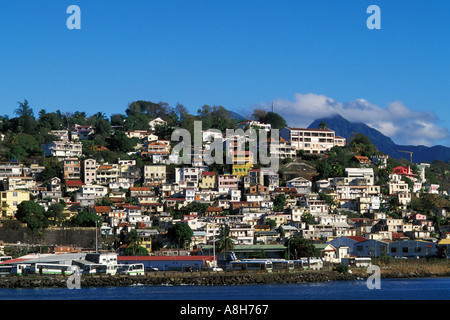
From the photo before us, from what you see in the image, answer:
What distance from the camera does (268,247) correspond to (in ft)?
131

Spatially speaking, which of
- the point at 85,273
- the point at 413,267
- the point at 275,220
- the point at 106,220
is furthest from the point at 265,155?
the point at 85,273

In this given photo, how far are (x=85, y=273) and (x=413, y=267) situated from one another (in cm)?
1724

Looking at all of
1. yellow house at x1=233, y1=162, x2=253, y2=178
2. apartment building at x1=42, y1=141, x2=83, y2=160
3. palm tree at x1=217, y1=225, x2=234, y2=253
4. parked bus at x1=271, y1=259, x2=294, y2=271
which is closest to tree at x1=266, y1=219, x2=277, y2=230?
palm tree at x1=217, y1=225, x2=234, y2=253

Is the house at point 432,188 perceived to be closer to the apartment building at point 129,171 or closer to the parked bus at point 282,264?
the apartment building at point 129,171

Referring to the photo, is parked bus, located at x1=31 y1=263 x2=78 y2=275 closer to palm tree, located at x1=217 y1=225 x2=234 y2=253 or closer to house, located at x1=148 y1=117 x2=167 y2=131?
palm tree, located at x1=217 y1=225 x2=234 y2=253

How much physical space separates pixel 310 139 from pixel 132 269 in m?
31.9

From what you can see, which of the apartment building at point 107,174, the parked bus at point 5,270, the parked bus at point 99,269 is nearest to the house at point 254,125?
the apartment building at point 107,174

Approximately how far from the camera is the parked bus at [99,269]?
33.4 meters

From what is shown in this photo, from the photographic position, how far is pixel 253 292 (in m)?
28.1

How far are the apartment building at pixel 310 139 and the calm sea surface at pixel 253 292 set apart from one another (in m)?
30.0

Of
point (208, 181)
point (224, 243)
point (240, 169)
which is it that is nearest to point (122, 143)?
point (208, 181)

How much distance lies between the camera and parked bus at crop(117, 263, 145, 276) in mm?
33750
